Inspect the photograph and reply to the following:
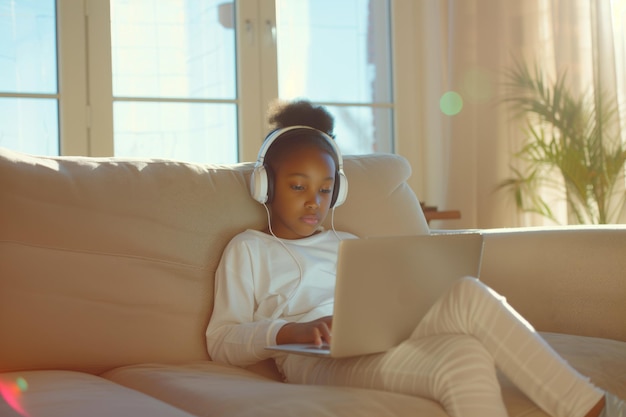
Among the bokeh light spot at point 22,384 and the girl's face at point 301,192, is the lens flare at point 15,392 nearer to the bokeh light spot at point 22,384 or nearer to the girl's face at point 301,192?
the bokeh light spot at point 22,384

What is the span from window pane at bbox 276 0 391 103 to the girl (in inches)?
76.6

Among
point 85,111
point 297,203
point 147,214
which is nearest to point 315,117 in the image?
point 297,203

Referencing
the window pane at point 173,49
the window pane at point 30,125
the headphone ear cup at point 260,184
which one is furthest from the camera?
the window pane at point 173,49

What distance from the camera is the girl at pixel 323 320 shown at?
1.36m

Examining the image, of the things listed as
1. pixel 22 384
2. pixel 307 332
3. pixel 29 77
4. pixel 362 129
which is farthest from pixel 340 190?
pixel 362 129

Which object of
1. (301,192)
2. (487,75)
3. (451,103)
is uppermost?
(487,75)

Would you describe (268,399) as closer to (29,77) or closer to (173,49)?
(29,77)

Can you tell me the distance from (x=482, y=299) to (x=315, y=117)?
908mm

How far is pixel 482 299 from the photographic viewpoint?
4.67 feet

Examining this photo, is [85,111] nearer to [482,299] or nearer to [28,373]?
[28,373]

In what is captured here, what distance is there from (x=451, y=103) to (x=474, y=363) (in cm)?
305

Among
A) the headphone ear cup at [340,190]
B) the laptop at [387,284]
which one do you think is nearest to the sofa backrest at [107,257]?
the headphone ear cup at [340,190]

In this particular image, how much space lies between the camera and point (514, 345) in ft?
4.57

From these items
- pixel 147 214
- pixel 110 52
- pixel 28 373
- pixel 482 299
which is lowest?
pixel 28 373
